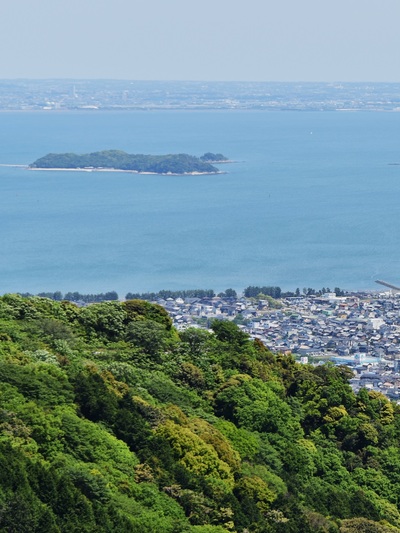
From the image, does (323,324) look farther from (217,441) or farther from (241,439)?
(217,441)

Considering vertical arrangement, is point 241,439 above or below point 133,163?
above

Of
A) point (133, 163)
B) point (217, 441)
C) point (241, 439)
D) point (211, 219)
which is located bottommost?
point (133, 163)

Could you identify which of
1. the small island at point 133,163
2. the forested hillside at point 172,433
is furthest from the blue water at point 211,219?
the forested hillside at point 172,433

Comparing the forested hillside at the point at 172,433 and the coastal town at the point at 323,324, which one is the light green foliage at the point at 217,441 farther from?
the coastal town at the point at 323,324

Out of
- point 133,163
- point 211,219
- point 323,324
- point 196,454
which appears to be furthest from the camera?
point 133,163

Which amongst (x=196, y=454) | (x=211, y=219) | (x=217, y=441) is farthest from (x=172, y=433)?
(x=211, y=219)

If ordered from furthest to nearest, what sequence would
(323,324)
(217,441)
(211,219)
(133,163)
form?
(133,163) → (211,219) → (323,324) → (217,441)

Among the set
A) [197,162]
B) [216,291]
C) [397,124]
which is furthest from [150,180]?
[397,124]
